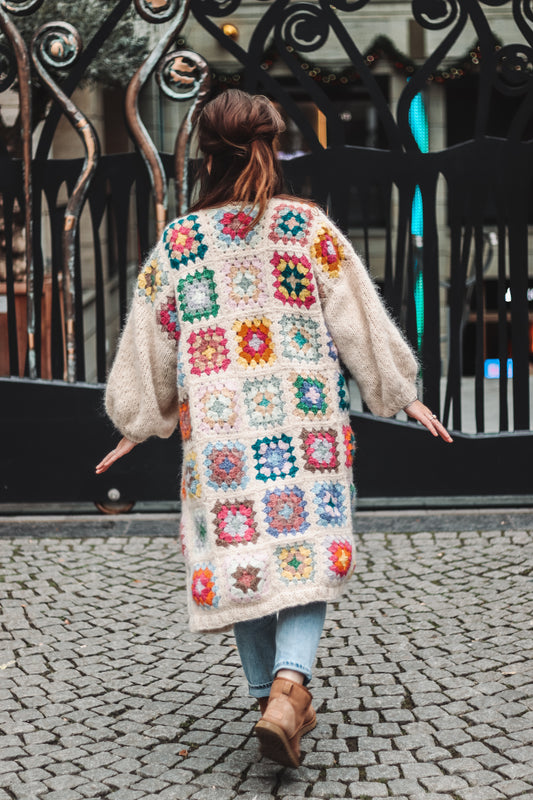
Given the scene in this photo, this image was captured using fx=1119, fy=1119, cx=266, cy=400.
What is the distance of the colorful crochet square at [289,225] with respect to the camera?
290 cm

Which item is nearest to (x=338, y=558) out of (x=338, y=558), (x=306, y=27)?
(x=338, y=558)

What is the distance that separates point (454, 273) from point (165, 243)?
2.93 meters

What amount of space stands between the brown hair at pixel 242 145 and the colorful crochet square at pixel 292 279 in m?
0.13

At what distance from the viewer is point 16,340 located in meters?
5.70

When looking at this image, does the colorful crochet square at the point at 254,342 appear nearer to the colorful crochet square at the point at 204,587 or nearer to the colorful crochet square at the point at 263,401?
the colorful crochet square at the point at 263,401

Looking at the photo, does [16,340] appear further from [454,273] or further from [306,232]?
[306,232]

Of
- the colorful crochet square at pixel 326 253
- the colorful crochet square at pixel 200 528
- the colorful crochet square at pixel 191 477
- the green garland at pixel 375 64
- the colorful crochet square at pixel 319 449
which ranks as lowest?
the colorful crochet square at pixel 200 528

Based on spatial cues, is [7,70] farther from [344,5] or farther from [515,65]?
[515,65]

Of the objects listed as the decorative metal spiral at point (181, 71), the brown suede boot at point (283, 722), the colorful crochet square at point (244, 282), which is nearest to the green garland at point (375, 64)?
the decorative metal spiral at point (181, 71)

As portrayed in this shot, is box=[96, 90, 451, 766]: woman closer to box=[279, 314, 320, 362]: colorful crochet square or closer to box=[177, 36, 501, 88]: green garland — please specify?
box=[279, 314, 320, 362]: colorful crochet square

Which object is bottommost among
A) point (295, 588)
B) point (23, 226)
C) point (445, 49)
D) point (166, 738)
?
point (166, 738)

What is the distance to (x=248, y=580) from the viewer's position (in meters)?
2.87

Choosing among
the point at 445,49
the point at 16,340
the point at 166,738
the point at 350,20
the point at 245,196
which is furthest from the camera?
the point at 350,20

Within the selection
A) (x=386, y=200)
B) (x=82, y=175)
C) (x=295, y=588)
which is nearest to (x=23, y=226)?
(x=82, y=175)
